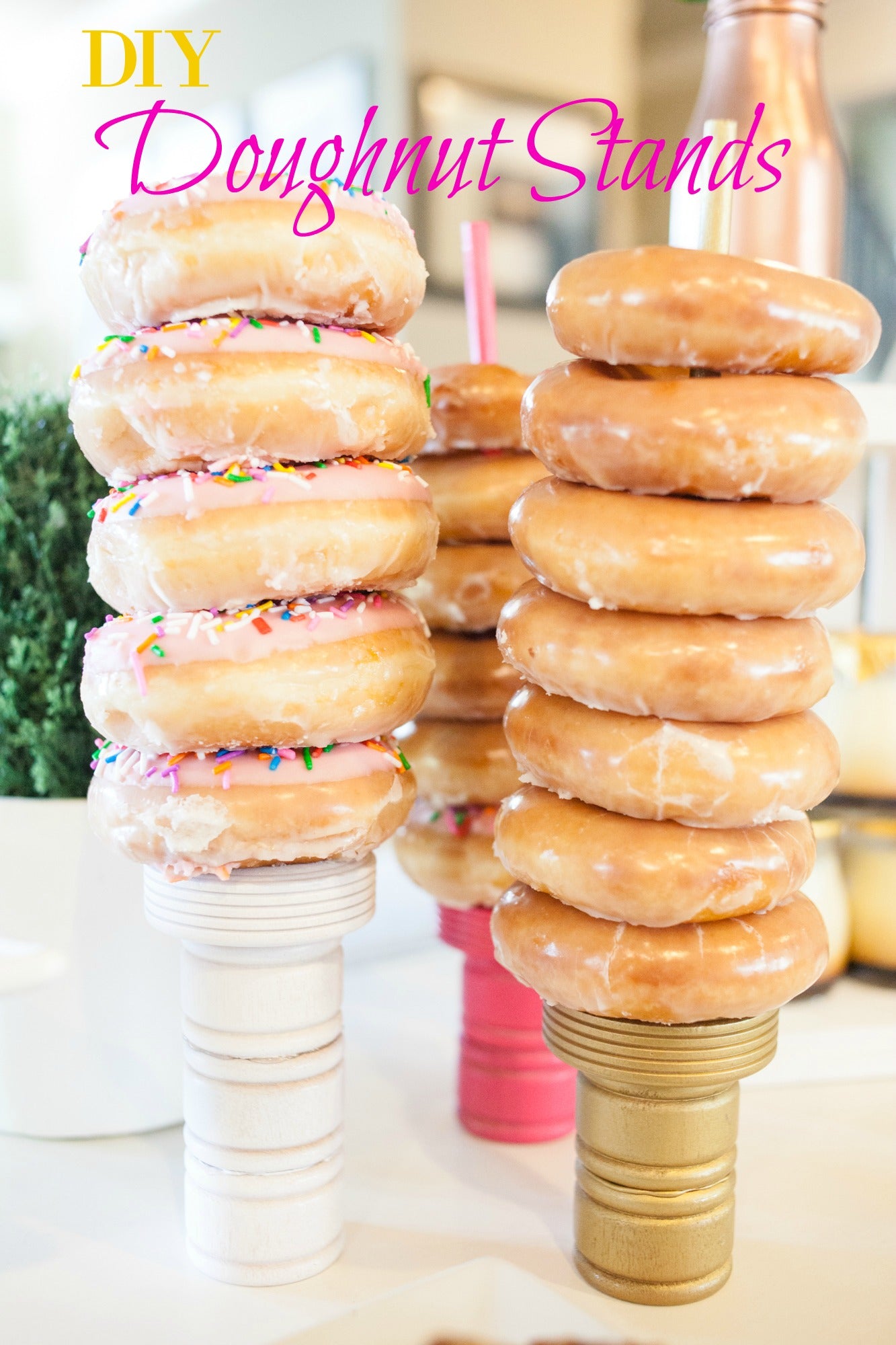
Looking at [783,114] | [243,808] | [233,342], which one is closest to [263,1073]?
[243,808]

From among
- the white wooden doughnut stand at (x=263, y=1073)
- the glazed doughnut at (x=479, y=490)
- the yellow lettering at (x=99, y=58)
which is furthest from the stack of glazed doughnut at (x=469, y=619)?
the yellow lettering at (x=99, y=58)

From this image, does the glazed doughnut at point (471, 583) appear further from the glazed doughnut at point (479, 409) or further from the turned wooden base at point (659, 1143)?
the turned wooden base at point (659, 1143)

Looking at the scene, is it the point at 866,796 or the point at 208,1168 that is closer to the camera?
the point at 208,1168

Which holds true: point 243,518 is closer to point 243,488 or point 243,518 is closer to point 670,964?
point 243,488

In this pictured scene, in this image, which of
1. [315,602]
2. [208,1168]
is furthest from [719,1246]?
[315,602]

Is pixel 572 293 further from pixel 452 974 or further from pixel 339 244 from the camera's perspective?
pixel 452 974
